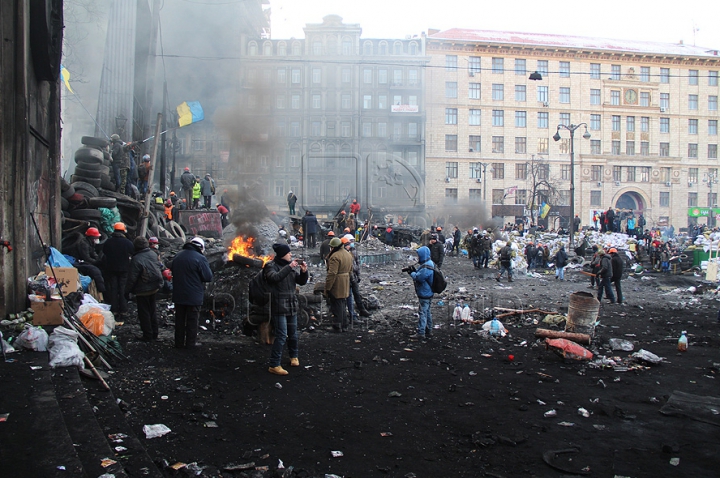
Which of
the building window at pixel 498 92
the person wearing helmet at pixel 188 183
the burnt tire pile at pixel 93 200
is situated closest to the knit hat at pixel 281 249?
the burnt tire pile at pixel 93 200

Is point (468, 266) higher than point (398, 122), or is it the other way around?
point (398, 122)

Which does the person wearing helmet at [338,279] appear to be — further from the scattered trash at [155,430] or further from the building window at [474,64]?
the building window at [474,64]

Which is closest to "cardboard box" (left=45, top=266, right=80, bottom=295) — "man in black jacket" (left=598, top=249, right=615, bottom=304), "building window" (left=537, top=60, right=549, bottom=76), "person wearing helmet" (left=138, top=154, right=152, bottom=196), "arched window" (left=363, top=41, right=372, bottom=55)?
"person wearing helmet" (left=138, top=154, right=152, bottom=196)

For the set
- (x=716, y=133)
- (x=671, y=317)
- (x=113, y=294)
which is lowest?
(x=671, y=317)

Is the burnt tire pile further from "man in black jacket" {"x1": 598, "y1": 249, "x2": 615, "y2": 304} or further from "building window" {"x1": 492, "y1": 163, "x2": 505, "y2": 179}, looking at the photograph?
"building window" {"x1": 492, "y1": 163, "x2": 505, "y2": 179}

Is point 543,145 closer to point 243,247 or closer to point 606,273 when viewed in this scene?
point 606,273

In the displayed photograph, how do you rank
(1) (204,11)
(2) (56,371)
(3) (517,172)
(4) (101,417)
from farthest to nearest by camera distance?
(3) (517,172), (1) (204,11), (2) (56,371), (4) (101,417)

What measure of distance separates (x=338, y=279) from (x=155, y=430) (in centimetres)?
462

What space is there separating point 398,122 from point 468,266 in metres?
34.6

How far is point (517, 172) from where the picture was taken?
176ft

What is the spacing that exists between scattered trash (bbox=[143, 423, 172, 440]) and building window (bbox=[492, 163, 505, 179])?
51.9 metres

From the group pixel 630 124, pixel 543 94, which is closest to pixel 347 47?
pixel 543 94

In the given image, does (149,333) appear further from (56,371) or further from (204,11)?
(204,11)

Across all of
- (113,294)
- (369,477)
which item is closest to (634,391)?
(369,477)
